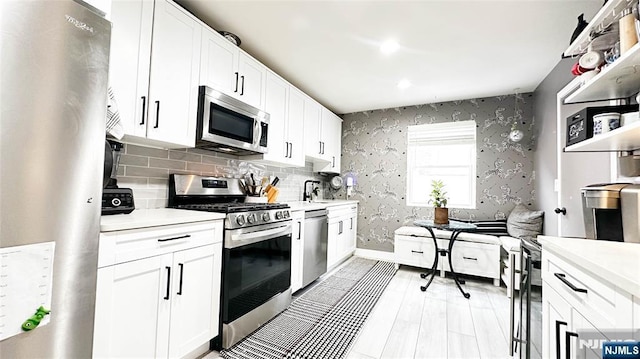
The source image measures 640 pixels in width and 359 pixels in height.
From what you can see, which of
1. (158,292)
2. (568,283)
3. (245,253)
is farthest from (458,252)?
(158,292)

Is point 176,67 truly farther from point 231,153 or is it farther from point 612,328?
point 612,328

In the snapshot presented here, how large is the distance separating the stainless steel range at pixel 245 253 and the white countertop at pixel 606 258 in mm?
1782

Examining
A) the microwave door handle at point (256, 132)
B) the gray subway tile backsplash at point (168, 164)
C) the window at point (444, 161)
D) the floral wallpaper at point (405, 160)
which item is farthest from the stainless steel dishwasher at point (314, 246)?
the window at point (444, 161)

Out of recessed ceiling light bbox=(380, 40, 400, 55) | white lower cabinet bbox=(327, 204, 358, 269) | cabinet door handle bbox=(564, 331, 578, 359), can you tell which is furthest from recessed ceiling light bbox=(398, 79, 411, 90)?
cabinet door handle bbox=(564, 331, 578, 359)

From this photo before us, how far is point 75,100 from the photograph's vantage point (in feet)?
3.09

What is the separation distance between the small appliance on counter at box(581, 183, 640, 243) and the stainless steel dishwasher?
7.13ft

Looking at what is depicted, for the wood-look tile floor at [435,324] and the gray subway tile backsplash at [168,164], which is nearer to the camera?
the wood-look tile floor at [435,324]

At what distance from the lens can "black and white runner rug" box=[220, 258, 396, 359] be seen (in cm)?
179

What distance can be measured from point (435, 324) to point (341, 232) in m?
1.80

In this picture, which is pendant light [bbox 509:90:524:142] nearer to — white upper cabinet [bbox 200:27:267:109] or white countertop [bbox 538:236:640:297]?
white countertop [bbox 538:236:640:297]

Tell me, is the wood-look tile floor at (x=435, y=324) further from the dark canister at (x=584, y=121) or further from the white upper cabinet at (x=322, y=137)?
the white upper cabinet at (x=322, y=137)

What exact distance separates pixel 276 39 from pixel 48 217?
2.17m

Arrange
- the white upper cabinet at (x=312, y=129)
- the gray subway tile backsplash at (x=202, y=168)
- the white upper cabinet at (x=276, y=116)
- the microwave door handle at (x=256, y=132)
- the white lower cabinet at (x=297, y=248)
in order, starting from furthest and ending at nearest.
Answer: the white upper cabinet at (x=312, y=129)
the white upper cabinet at (x=276, y=116)
the white lower cabinet at (x=297, y=248)
the microwave door handle at (x=256, y=132)
the gray subway tile backsplash at (x=202, y=168)

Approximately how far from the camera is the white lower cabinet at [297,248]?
2.62 metres
